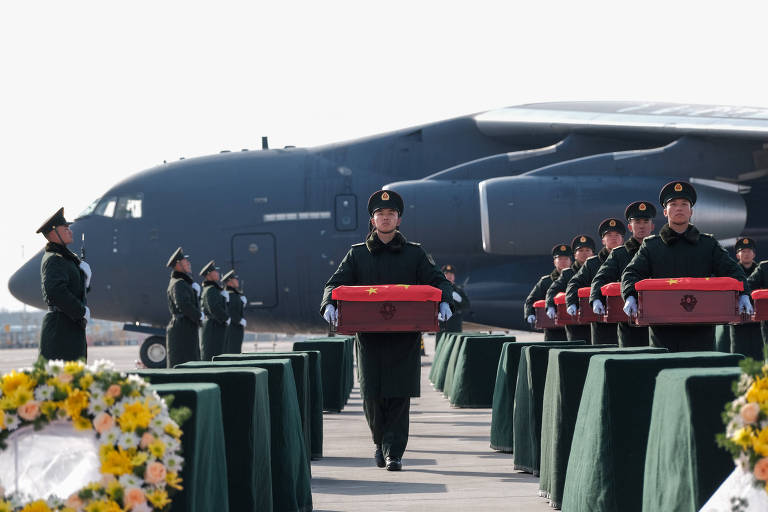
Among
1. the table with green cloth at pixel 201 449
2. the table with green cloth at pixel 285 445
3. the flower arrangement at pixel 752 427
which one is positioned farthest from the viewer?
the table with green cloth at pixel 285 445

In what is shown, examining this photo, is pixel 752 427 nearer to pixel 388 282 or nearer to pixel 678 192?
pixel 678 192

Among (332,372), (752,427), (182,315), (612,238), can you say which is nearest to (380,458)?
(612,238)

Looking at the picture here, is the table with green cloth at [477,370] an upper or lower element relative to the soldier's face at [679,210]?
lower

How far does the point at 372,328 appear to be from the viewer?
9.04 metres

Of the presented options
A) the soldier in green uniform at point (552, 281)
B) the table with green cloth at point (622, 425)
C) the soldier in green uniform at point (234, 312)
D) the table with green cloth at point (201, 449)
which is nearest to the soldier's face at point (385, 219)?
the table with green cloth at point (622, 425)

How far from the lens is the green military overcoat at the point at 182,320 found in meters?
17.5

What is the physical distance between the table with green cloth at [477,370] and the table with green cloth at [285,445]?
8.05m

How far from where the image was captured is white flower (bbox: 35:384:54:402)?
434cm

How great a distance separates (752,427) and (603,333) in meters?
9.36

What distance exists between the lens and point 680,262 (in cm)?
952

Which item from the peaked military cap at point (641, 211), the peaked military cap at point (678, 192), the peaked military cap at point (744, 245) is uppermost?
the peaked military cap at point (678, 192)

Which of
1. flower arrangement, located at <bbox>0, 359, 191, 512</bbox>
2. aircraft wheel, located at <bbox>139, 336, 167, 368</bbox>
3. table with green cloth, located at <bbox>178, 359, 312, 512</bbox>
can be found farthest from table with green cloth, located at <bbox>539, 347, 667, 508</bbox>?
aircraft wheel, located at <bbox>139, 336, 167, 368</bbox>

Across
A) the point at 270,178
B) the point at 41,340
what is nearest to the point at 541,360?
the point at 41,340

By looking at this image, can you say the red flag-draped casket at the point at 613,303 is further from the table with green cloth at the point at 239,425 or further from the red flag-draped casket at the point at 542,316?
the red flag-draped casket at the point at 542,316
